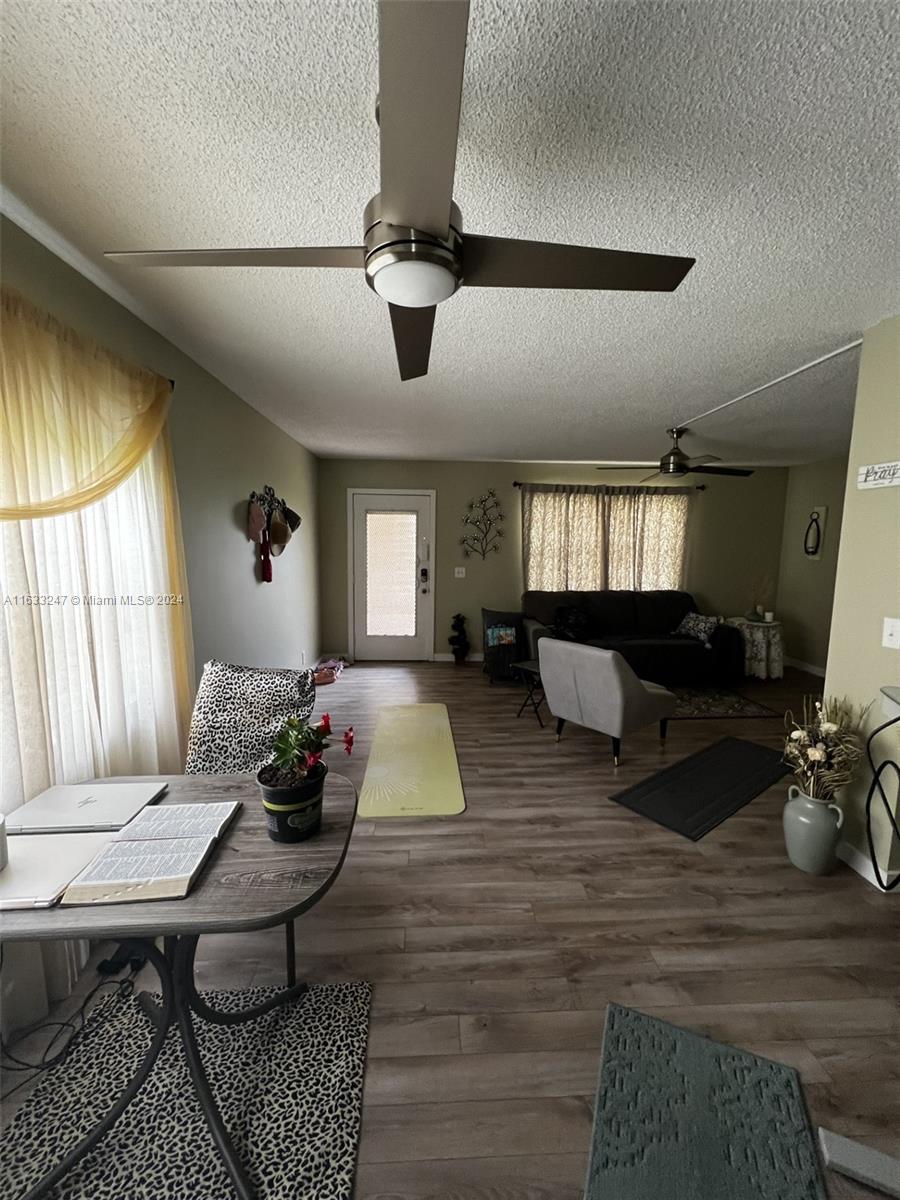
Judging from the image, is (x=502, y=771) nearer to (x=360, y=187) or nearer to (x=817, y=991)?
(x=817, y=991)

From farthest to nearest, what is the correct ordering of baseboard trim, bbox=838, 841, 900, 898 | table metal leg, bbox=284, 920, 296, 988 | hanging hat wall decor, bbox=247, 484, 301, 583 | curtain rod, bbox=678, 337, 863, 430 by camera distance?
hanging hat wall decor, bbox=247, 484, 301, 583
curtain rod, bbox=678, 337, 863, 430
baseboard trim, bbox=838, 841, 900, 898
table metal leg, bbox=284, 920, 296, 988

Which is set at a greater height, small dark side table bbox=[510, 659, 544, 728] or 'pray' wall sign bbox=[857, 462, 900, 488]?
'pray' wall sign bbox=[857, 462, 900, 488]

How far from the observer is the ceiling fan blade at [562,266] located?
95 centimetres

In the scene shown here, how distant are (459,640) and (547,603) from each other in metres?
1.16

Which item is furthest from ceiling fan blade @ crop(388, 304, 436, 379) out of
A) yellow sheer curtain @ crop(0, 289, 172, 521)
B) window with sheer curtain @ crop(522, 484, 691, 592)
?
window with sheer curtain @ crop(522, 484, 691, 592)

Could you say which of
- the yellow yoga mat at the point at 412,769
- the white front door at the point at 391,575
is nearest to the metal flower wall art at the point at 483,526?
the white front door at the point at 391,575

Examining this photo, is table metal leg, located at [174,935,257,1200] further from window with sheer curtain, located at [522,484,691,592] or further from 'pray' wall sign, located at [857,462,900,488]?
window with sheer curtain, located at [522,484,691,592]

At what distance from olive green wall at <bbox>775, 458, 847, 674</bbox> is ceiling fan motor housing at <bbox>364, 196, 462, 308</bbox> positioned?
5.67m

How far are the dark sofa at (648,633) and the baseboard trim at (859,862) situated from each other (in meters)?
2.31

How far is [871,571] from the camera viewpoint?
2.03 m

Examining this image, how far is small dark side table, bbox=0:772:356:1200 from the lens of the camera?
34.2 inches

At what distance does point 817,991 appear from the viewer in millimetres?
1565

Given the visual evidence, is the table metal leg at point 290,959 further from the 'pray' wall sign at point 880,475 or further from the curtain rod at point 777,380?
the curtain rod at point 777,380

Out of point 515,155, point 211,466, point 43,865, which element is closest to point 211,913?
point 43,865
